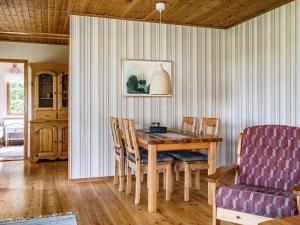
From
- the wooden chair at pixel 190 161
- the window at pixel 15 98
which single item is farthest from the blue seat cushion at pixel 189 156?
the window at pixel 15 98

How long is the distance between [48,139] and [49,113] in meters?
0.55

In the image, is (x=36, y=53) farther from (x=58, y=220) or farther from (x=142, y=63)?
(x=58, y=220)

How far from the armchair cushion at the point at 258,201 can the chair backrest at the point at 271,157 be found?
0.15 metres

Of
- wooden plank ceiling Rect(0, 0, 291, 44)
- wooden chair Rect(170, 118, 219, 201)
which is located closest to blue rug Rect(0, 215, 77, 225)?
wooden chair Rect(170, 118, 219, 201)

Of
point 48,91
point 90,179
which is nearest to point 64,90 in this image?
point 48,91

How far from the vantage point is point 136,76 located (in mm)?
4715

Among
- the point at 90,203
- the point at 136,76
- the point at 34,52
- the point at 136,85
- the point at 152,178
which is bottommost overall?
the point at 90,203

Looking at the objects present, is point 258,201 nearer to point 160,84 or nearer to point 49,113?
point 160,84

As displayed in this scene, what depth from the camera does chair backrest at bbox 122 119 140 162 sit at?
10.9ft

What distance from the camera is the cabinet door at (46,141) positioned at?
5.88 metres

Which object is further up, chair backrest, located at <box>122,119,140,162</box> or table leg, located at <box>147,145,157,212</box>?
chair backrest, located at <box>122,119,140,162</box>

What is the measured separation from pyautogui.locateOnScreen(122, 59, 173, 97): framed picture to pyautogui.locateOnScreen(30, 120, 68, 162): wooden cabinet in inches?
77.4

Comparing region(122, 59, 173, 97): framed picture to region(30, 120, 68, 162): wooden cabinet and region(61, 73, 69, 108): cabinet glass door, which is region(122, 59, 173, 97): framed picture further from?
region(61, 73, 69, 108): cabinet glass door

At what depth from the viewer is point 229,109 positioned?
203 inches
